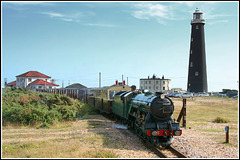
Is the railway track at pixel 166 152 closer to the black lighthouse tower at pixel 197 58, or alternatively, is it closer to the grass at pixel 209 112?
the grass at pixel 209 112

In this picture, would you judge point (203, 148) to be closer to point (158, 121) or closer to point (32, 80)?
point (158, 121)

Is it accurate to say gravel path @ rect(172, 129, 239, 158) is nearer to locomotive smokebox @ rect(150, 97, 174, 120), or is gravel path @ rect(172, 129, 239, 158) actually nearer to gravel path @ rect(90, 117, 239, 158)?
gravel path @ rect(90, 117, 239, 158)

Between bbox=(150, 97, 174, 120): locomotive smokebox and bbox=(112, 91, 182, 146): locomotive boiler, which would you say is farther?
bbox=(150, 97, 174, 120): locomotive smokebox

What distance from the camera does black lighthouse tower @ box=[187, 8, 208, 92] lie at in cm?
6131

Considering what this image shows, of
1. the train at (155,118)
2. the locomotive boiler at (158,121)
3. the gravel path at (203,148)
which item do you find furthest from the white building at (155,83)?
the locomotive boiler at (158,121)

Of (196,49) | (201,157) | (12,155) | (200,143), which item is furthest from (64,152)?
(196,49)

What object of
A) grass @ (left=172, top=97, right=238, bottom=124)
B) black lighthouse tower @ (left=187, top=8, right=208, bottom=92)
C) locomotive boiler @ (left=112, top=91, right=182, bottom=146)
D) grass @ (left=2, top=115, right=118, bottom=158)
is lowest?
grass @ (left=172, top=97, right=238, bottom=124)

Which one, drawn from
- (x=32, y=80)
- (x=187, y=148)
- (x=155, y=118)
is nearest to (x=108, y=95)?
(x=155, y=118)

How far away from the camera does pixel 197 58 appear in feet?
201

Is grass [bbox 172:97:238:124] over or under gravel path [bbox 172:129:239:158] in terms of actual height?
under

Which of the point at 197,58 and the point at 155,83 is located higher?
the point at 197,58

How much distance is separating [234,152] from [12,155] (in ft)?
30.4

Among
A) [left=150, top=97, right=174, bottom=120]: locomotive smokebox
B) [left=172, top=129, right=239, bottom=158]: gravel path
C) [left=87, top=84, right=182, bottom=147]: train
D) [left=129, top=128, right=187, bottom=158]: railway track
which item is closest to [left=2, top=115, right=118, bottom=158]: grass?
[left=129, top=128, right=187, bottom=158]: railway track

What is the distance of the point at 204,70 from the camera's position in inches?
2438
